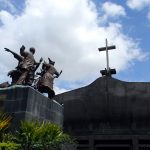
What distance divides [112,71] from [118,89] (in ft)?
A: 5.13

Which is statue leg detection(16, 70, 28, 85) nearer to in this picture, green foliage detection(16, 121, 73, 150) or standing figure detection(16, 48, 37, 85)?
standing figure detection(16, 48, 37, 85)

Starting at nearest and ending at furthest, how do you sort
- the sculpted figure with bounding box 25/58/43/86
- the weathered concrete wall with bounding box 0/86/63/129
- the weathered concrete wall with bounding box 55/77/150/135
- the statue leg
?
the weathered concrete wall with bounding box 0/86/63/129 < the statue leg < the sculpted figure with bounding box 25/58/43/86 < the weathered concrete wall with bounding box 55/77/150/135

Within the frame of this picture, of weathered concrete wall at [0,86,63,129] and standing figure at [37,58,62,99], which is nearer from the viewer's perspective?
weathered concrete wall at [0,86,63,129]

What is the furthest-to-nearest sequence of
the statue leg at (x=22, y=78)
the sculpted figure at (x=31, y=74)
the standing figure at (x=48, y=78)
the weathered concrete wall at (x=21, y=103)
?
1. the standing figure at (x=48, y=78)
2. the sculpted figure at (x=31, y=74)
3. the statue leg at (x=22, y=78)
4. the weathered concrete wall at (x=21, y=103)

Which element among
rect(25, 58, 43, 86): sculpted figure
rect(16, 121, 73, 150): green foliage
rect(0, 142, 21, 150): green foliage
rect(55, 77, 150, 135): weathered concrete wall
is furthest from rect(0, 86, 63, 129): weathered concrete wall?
rect(55, 77, 150, 135): weathered concrete wall

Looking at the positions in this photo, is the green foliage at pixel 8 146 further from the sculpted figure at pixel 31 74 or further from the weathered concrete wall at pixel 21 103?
the sculpted figure at pixel 31 74

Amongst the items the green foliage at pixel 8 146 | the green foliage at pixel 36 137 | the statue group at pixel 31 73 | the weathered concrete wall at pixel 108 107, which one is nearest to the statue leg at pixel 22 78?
the statue group at pixel 31 73

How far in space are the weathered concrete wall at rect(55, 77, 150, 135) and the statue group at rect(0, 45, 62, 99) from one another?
754cm

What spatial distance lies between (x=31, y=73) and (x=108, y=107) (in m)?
8.89

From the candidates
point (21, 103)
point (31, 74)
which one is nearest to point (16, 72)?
point (31, 74)

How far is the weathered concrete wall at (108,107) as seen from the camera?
20.3 metres

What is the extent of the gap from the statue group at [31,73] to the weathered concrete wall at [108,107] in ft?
24.7

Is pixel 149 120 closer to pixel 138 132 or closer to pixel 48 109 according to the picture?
pixel 138 132

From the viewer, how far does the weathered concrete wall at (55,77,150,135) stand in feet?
66.6
